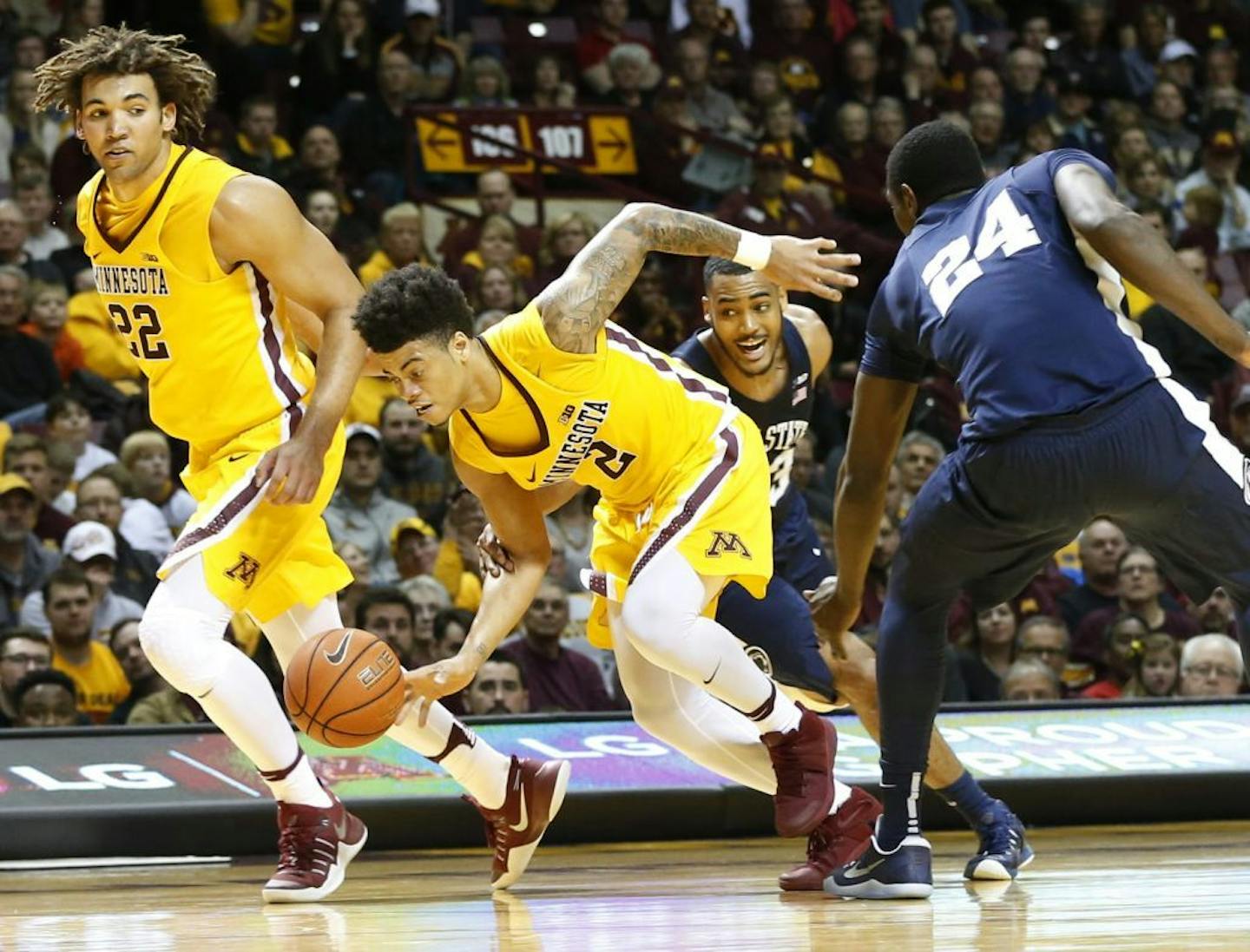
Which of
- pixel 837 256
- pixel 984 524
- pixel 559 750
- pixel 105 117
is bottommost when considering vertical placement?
pixel 559 750

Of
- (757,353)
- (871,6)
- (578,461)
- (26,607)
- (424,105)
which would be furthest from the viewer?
(871,6)

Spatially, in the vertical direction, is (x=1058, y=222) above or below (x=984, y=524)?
above

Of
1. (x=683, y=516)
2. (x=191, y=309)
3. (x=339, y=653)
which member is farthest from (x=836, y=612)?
(x=191, y=309)

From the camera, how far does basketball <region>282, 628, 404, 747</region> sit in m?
4.98

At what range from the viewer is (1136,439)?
445cm

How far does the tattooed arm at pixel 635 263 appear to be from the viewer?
16.6 feet

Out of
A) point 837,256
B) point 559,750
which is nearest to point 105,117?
point 837,256

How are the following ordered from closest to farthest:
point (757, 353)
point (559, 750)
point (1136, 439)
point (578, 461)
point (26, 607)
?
point (1136, 439) < point (578, 461) < point (757, 353) < point (559, 750) < point (26, 607)

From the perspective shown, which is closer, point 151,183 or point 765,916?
point 765,916

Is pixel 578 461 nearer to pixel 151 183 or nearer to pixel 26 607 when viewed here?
pixel 151 183

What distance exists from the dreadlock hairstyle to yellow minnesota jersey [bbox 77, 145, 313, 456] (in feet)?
0.59

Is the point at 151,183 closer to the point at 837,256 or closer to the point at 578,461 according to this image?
the point at 578,461

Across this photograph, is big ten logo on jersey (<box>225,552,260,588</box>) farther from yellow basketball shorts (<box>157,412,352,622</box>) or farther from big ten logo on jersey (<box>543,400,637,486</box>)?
big ten logo on jersey (<box>543,400,637,486</box>)

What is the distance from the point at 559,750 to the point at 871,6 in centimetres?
839
